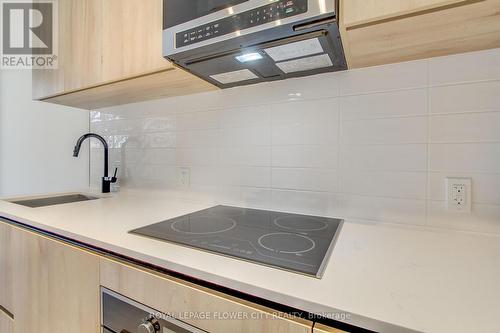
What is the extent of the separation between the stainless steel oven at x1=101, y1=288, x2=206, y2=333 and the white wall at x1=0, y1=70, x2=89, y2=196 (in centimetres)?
139

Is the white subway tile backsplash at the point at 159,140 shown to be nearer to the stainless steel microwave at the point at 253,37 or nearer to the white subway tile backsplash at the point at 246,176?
the white subway tile backsplash at the point at 246,176

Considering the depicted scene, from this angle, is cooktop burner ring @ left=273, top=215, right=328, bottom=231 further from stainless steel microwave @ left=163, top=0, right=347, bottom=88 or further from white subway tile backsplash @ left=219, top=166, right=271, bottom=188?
stainless steel microwave @ left=163, top=0, right=347, bottom=88

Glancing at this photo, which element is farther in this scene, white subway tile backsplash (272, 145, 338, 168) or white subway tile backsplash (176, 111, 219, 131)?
white subway tile backsplash (176, 111, 219, 131)

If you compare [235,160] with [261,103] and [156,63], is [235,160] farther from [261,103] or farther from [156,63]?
[156,63]

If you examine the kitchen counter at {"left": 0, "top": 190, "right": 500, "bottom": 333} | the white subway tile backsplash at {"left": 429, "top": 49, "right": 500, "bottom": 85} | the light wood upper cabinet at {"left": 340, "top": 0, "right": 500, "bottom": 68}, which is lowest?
the kitchen counter at {"left": 0, "top": 190, "right": 500, "bottom": 333}

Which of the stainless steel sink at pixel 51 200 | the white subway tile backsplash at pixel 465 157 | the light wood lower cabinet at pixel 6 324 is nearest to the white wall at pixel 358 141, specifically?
the white subway tile backsplash at pixel 465 157

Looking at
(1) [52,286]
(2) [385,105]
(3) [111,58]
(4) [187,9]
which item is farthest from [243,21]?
(1) [52,286]

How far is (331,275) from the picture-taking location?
0.49 meters

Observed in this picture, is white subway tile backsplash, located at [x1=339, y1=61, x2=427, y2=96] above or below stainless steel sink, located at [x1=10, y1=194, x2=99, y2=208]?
above

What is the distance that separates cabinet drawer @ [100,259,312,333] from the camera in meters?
0.44

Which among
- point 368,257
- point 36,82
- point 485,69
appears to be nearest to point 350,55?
point 485,69

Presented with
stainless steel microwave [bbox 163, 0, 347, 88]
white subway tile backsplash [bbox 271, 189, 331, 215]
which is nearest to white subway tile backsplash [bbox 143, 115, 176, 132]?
stainless steel microwave [bbox 163, 0, 347, 88]

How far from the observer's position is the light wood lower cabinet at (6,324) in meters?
0.99

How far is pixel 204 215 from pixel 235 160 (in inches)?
12.4
